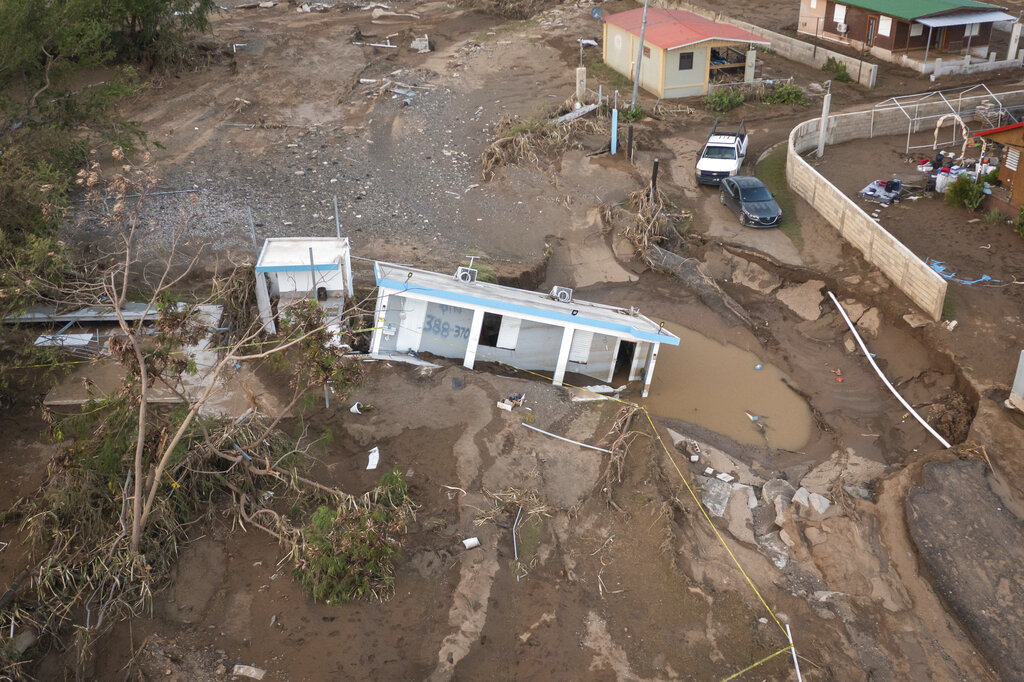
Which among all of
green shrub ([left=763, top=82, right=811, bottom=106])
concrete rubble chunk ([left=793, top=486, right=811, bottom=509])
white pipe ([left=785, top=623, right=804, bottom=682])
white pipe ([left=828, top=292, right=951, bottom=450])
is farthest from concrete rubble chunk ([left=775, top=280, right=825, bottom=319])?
green shrub ([left=763, top=82, right=811, bottom=106])

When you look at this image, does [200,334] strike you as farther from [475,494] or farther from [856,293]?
[856,293]

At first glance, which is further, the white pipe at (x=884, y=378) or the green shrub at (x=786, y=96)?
the green shrub at (x=786, y=96)

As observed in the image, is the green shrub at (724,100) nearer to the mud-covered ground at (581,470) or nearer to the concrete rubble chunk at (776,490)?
the mud-covered ground at (581,470)

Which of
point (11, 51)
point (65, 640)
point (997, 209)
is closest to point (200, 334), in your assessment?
point (65, 640)

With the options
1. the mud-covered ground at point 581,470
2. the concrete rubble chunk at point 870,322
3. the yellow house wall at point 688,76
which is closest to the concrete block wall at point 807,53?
the yellow house wall at point 688,76

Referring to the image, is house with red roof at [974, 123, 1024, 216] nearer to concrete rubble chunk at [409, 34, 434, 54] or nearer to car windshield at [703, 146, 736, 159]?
car windshield at [703, 146, 736, 159]

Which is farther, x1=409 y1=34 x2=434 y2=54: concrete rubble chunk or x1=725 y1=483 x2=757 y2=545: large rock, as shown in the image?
x1=409 y1=34 x2=434 y2=54: concrete rubble chunk

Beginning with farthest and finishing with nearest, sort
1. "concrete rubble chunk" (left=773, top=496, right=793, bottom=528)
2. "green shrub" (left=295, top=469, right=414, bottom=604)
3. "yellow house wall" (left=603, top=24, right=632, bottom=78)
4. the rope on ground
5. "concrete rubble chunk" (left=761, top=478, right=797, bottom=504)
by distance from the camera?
"yellow house wall" (left=603, top=24, right=632, bottom=78), "concrete rubble chunk" (left=761, top=478, right=797, bottom=504), "concrete rubble chunk" (left=773, top=496, right=793, bottom=528), the rope on ground, "green shrub" (left=295, top=469, right=414, bottom=604)

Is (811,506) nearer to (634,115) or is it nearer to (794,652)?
(794,652)
